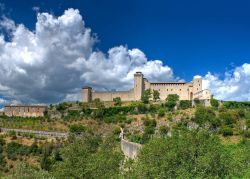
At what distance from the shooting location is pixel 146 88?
114m

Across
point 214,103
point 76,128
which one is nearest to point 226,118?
point 214,103

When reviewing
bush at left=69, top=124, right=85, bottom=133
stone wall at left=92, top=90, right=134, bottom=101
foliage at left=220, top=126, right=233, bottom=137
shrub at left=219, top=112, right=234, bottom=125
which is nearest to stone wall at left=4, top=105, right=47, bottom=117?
stone wall at left=92, top=90, right=134, bottom=101

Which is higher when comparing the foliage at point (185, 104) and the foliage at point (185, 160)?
the foliage at point (185, 104)

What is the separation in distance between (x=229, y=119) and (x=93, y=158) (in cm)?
4186

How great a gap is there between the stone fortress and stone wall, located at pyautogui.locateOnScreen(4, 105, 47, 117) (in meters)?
14.4

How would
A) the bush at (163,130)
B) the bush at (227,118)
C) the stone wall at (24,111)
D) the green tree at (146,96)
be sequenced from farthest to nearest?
1. the stone wall at (24,111)
2. the green tree at (146,96)
3. the bush at (227,118)
4. the bush at (163,130)

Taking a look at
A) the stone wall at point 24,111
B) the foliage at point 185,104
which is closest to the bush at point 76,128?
the foliage at point 185,104

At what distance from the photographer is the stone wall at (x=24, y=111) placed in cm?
10588

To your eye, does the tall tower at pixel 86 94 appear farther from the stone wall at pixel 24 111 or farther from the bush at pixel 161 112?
the bush at pixel 161 112

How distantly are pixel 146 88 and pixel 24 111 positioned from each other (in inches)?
1377

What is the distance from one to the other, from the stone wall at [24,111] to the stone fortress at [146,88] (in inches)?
567

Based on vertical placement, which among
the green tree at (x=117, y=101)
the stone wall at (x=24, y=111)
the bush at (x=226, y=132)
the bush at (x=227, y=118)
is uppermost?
the green tree at (x=117, y=101)

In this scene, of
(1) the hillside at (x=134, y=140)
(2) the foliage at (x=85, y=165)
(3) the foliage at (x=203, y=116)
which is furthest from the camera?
(3) the foliage at (x=203, y=116)

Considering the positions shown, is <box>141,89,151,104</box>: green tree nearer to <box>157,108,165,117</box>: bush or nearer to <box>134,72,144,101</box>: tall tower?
<box>134,72,144,101</box>: tall tower
